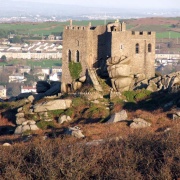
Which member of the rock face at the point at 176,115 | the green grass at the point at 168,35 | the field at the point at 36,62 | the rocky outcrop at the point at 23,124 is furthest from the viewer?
the green grass at the point at 168,35

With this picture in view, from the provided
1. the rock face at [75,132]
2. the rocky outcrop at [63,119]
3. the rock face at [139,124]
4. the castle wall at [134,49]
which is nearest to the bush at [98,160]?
the rock face at [75,132]

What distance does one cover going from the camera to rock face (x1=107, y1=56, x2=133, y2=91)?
42.8 meters

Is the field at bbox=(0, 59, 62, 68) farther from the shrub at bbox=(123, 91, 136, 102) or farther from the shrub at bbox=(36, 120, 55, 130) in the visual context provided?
the shrub at bbox=(36, 120, 55, 130)

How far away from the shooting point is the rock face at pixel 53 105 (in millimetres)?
39909

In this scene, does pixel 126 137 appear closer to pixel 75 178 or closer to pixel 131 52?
pixel 75 178

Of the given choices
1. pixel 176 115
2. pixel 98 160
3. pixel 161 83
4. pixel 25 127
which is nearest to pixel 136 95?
pixel 161 83

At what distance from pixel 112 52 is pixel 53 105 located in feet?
17.3

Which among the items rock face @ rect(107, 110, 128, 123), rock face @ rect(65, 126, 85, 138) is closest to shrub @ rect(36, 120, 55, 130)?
rock face @ rect(107, 110, 128, 123)

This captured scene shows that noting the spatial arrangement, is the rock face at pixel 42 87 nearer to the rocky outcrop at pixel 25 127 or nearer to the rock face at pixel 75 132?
the rocky outcrop at pixel 25 127

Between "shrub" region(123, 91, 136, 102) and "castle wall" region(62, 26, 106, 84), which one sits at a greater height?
"castle wall" region(62, 26, 106, 84)

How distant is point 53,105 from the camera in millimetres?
40062

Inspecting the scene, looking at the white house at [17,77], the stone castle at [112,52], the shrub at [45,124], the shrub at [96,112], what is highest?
the stone castle at [112,52]

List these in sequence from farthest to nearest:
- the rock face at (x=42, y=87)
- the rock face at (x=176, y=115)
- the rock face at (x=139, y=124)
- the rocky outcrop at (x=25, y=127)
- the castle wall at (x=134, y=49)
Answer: the rock face at (x=42, y=87)
the castle wall at (x=134, y=49)
the rocky outcrop at (x=25, y=127)
the rock face at (x=176, y=115)
the rock face at (x=139, y=124)

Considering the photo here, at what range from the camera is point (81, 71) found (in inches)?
1746
